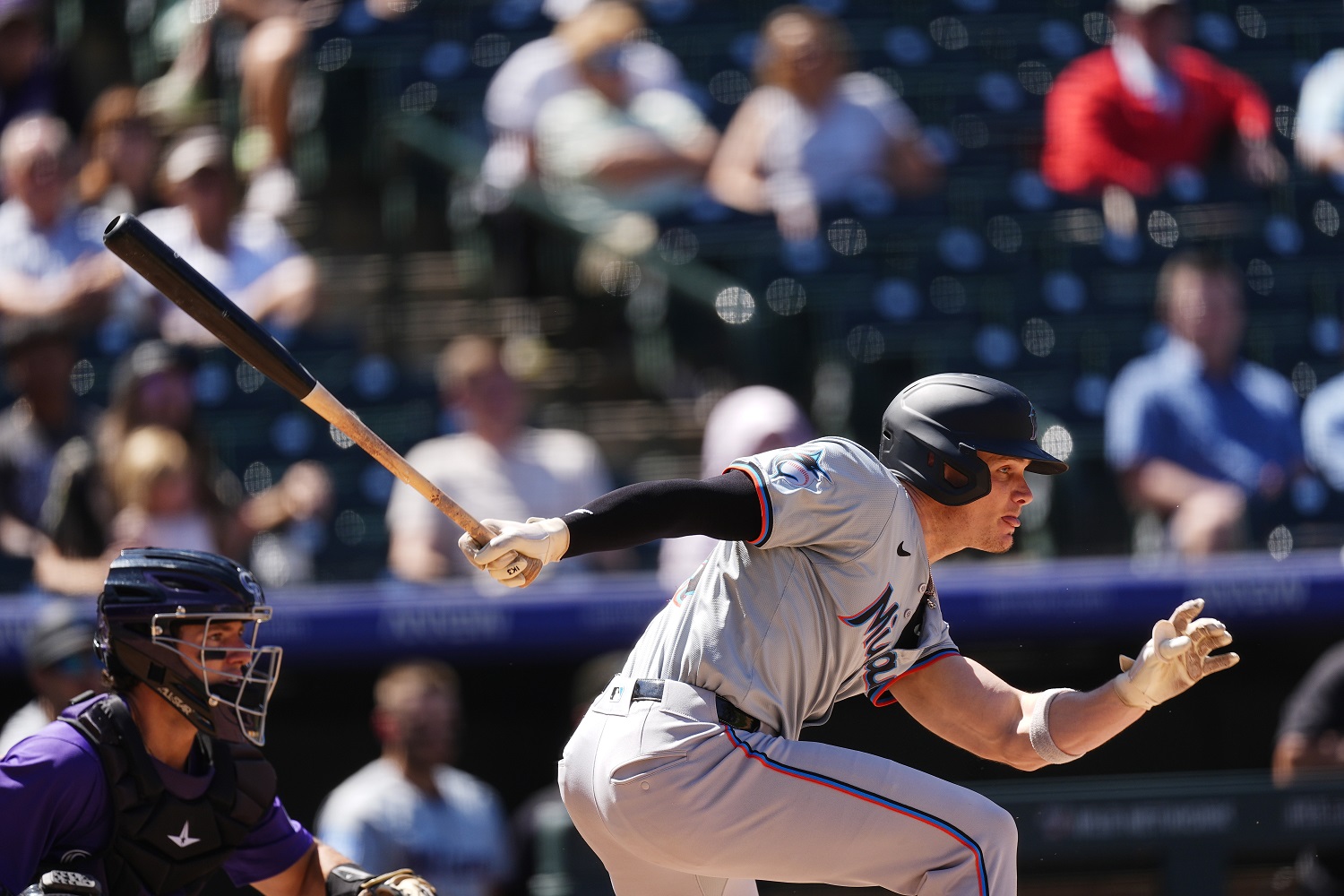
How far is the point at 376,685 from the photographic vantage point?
5734 millimetres

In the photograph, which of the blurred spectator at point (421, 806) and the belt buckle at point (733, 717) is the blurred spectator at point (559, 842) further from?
the belt buckle at point (733, 717)

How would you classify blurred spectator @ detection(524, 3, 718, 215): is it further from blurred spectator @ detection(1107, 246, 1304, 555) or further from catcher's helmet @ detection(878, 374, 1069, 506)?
catcher's helmet @ detection(878, 374, 1069, 506)

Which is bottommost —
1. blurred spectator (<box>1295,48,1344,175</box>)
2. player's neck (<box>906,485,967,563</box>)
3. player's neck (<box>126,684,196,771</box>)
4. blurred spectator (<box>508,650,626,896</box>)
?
blurred spectator (<box>508,650,626,896</box>)

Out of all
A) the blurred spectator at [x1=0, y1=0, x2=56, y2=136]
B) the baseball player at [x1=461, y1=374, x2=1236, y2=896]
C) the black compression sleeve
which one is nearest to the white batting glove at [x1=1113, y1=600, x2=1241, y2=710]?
the baseball player at [x1=461, y1=374, x2=1236, y2=896]

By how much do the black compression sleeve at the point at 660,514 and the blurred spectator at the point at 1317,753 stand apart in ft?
10.9

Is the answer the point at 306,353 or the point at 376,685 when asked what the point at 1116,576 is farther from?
the point at 306,353

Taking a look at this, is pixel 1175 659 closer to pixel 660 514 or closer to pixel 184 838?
pixel 660 514

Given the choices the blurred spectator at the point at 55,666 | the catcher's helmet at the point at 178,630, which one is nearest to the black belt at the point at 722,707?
the catcher's helmet at the point at 178,630

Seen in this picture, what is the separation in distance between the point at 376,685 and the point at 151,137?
10.5 feet

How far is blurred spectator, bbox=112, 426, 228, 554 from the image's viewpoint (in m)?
5.94

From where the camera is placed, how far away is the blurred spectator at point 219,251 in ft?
22.7

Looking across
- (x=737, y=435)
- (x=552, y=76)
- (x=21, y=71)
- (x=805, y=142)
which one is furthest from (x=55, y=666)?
(x=21, y=71)

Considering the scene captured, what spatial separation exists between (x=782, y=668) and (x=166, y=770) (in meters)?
1.21

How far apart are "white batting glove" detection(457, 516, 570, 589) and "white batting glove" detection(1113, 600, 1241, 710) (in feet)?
3.74
